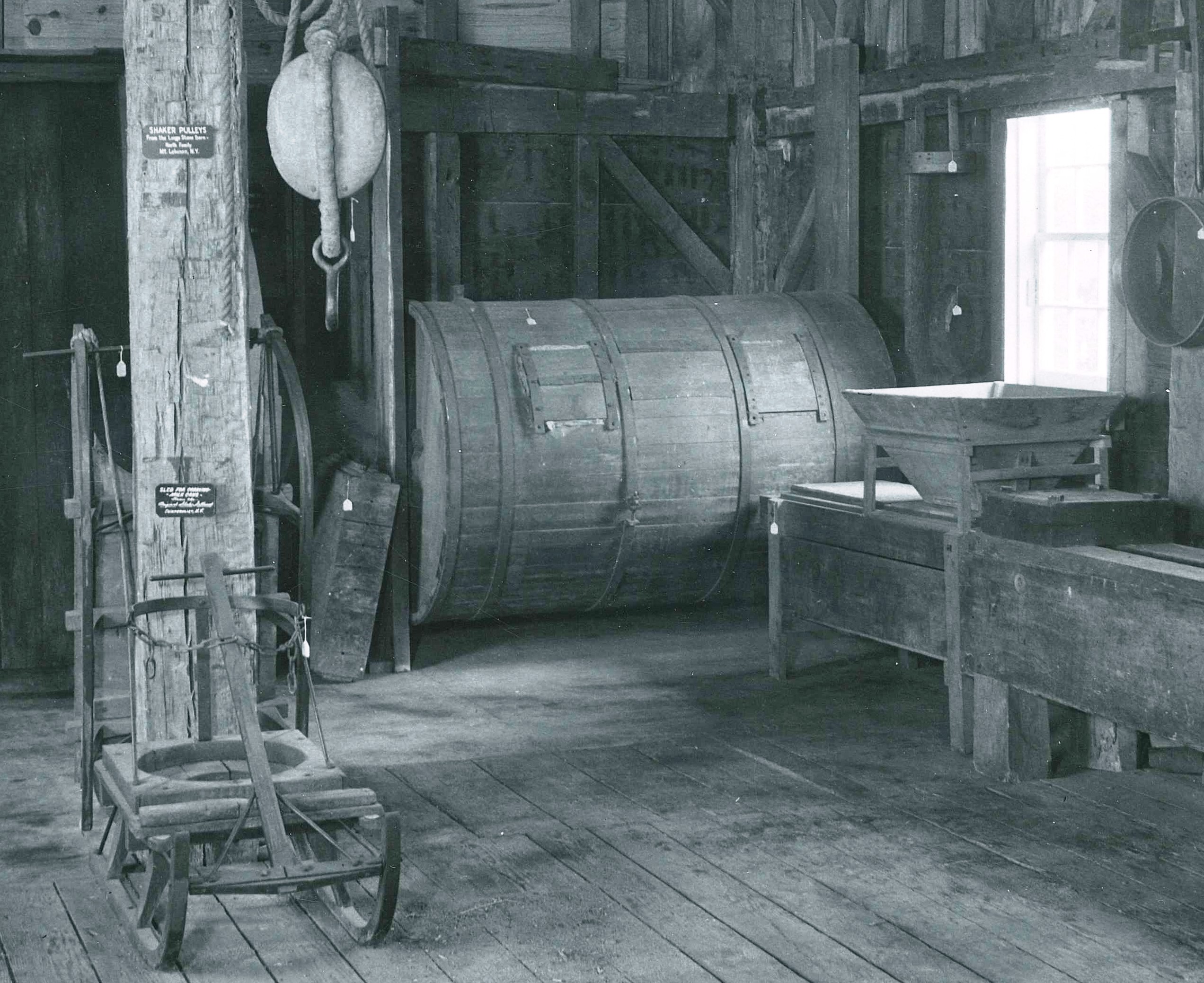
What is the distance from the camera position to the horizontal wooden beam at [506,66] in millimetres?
8727

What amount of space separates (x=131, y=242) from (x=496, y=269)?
429 centimetres

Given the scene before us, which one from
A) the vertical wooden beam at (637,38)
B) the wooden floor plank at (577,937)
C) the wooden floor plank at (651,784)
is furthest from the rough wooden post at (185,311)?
the vertical wooden beam at (637,38)

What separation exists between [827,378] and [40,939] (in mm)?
5001

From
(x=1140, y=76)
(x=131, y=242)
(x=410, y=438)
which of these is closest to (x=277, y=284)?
(x=410, y=438)

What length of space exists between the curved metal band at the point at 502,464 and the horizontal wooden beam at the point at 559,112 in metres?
1.35

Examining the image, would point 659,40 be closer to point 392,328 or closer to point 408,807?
point 392,328

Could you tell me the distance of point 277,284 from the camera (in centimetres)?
859

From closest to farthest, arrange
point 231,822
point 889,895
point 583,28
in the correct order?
point 231,822
point 889,895
point 583,28

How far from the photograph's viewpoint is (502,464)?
7.90m

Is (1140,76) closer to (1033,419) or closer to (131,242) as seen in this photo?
(1033,419)

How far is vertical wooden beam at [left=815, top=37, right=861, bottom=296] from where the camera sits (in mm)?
8805

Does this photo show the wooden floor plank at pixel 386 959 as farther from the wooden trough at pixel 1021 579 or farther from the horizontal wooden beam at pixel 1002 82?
the horizontal wooden beam at pixel 1002 82

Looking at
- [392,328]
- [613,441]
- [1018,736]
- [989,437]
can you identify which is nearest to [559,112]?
[392,328]

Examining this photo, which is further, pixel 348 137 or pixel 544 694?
pixel 544 694
